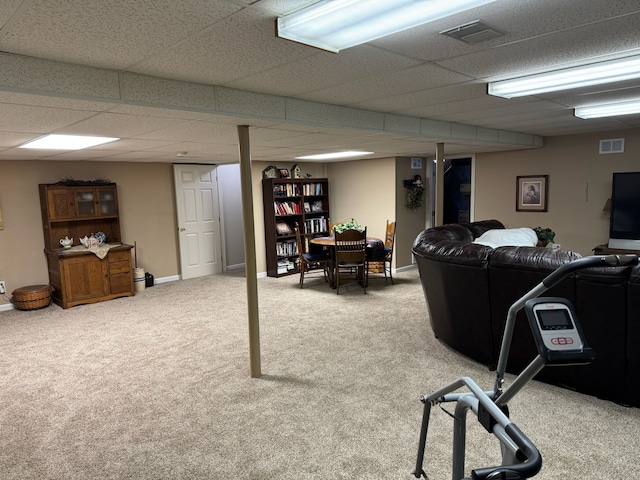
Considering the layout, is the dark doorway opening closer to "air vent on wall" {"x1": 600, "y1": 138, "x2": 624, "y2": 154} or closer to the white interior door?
"air vent on wall" {"x1": 600, "y1": 138, "x2": 624, "y2": 154}

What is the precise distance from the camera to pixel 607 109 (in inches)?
163

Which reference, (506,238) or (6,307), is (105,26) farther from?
(6,307)

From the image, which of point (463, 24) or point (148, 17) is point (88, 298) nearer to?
point (148, 17)

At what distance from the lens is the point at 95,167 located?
249 inches

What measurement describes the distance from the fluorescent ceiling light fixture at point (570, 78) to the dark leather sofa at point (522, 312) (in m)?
1.17

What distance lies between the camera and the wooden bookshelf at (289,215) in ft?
24.5

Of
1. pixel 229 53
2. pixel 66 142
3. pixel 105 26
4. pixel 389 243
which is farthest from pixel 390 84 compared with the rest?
pixel 389 243

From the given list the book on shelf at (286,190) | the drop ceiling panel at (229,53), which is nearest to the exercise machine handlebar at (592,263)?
the drop ceiling panel at (229,53)

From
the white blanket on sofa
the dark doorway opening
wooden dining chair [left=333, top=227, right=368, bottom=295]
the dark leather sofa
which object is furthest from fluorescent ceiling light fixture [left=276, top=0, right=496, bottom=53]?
the dark doorway opening

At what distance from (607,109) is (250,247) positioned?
3722mm

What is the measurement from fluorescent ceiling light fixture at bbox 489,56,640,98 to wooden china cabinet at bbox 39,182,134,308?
211 inches

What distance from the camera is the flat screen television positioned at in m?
5.57

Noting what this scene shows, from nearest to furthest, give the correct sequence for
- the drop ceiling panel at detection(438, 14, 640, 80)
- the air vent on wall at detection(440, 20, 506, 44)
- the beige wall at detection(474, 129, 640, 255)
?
the air vent on wall at detection(440, 20, 506, 44) → the drop ceiling panel at detection(438, 14, 640, 80) → the beige wall at detection(474, 129, 640, 255)

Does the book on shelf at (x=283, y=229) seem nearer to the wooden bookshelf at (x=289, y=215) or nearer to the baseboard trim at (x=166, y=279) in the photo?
the wooden bookshelf at (x=289, y=215)
